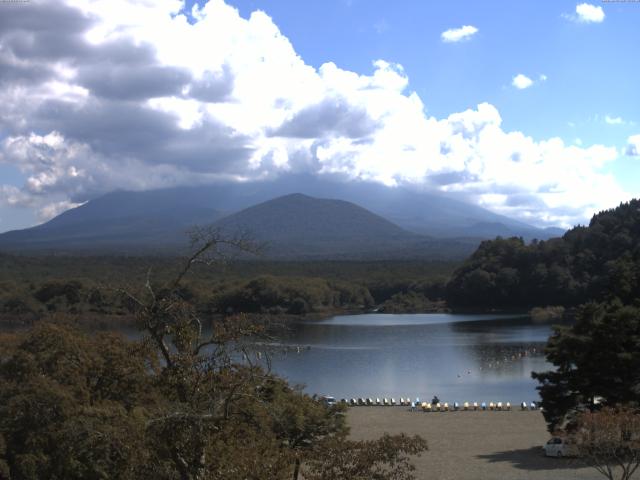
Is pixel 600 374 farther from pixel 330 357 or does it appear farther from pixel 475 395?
pixel 330 357

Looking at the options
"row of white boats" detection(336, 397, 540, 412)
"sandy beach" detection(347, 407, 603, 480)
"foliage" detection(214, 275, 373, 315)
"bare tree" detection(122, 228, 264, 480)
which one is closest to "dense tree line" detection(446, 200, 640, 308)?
"foliage" detection(214, 275, 373, 315)

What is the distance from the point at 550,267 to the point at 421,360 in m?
30.2

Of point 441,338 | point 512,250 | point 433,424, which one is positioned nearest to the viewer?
point 433,424

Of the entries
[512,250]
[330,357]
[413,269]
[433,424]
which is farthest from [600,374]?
[413,269]

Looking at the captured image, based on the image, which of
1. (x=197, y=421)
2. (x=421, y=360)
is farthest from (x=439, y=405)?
(x=197, y=421)

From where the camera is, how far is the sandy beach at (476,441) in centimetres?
1436

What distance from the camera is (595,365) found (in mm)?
15586

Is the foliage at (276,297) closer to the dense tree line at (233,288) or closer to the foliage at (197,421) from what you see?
the dense tree line at (233,288)

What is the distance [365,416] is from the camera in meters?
22.5

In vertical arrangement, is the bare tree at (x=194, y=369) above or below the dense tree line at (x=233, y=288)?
above

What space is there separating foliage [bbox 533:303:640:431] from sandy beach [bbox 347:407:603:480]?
3.97ft

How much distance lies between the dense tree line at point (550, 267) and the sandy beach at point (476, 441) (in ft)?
130

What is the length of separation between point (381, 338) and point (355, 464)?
3932cm

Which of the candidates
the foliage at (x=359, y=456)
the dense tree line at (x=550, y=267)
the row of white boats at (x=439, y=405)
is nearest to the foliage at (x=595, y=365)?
the row of white boats at (x=439, y=405)
